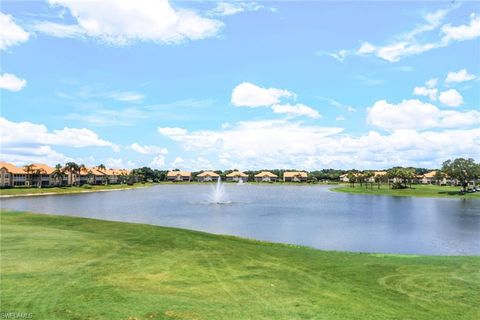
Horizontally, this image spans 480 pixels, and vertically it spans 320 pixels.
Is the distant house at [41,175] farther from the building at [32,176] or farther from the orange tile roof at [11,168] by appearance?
the orange tile roof at [11,168]

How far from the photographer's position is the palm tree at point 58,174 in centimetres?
16143

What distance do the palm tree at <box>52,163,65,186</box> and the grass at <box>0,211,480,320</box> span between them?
471 ft

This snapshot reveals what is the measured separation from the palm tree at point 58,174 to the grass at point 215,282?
471ft

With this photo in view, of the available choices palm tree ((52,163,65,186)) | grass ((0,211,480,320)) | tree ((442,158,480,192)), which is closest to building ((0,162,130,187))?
palm tree ((52,163,65,186))

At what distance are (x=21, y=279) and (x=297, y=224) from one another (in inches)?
1629

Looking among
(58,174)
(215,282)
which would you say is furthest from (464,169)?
(58,174)

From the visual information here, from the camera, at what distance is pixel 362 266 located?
23.7m

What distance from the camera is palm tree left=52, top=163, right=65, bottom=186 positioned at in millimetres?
161425

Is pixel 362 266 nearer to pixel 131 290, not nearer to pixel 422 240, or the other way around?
pixel 131 290

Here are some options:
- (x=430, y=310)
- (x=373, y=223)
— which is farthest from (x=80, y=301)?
(x=373, y=223)

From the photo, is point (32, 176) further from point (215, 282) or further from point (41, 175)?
point (215, 282)

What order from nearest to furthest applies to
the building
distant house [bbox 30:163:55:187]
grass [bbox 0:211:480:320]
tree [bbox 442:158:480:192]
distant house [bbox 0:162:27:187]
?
grass [bbox 0:211:480:320] < tree [bbox 442:158:480:192] < distant house [bbox 0:162:27:187] < the building < distant house [bbox 30:163:55:187]

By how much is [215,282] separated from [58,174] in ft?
523

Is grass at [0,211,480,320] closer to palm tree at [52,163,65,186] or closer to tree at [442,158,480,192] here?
tree at [442,158,480,192]
